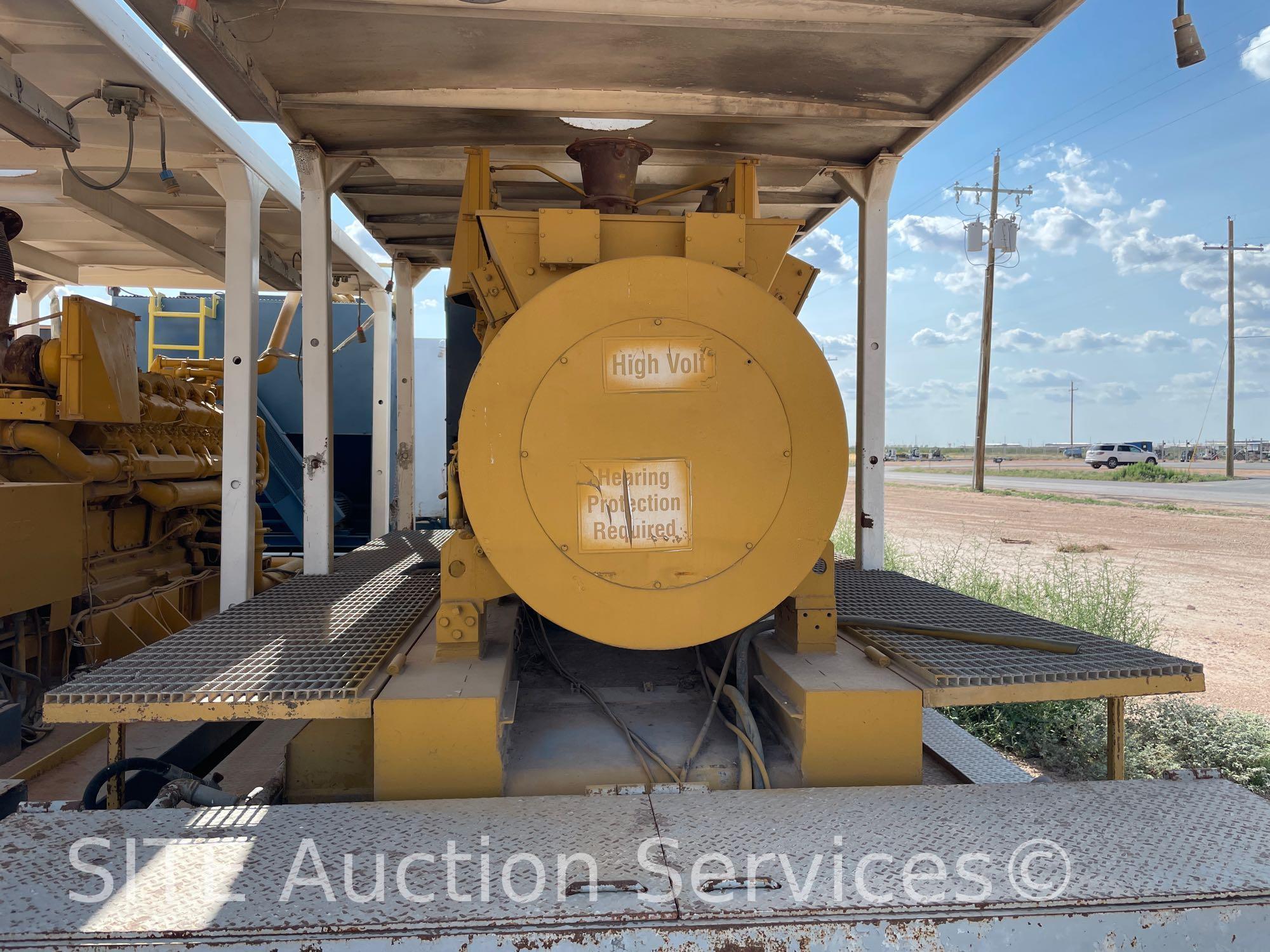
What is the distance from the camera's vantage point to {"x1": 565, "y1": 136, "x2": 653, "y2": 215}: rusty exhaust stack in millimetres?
3068

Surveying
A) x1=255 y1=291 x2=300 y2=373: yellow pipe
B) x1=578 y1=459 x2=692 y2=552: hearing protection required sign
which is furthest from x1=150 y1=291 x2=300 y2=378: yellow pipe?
x1=578 y1=459 x2=692 y2=552: hearing protection required sign

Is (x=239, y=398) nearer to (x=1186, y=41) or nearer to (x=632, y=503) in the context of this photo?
(x=632, y=503)

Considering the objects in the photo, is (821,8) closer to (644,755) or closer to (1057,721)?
(644,755)

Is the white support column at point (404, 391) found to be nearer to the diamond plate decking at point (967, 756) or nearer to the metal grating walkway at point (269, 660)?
the metal grating walkway at point (269, 660)

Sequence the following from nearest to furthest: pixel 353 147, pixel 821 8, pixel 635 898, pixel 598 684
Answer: pixel 635 898
pixel 821 8
pixel 598 684
pixel 353 147

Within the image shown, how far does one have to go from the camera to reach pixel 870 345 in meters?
4.59

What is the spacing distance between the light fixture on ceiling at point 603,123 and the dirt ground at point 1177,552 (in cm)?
596

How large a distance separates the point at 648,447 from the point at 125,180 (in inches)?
210

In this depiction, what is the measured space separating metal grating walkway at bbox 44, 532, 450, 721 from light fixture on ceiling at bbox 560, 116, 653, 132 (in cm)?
250

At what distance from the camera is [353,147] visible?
4.31 m

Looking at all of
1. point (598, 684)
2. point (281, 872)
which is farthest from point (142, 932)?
point (598, 684)

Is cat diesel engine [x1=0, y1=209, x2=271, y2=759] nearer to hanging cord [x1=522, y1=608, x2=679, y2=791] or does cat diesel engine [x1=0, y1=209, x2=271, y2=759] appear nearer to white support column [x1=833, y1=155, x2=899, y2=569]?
hanging cord [x1=522, y1=608, x2=679, y2=791]

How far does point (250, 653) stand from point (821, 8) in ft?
10.6

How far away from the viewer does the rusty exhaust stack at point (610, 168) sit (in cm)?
307
